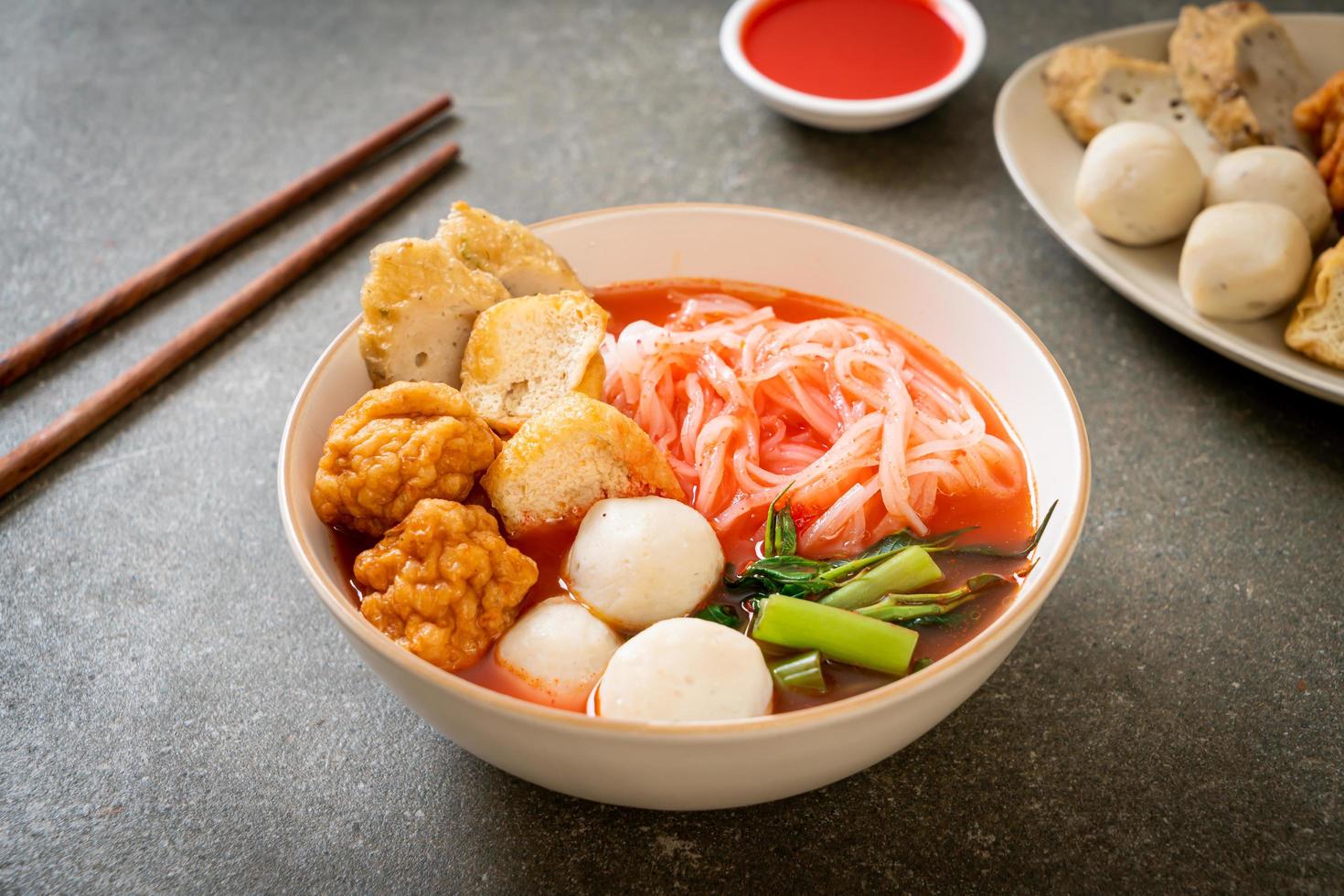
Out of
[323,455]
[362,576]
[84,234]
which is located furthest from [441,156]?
[362,576]

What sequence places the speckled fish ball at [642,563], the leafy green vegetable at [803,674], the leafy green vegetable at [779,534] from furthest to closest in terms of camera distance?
the leafy green vegetable at [779,534] < the speckled fish ball at [642,563] < the leafy green vegetable at [803,674]

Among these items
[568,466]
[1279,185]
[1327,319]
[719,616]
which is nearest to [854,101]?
[1279,185]

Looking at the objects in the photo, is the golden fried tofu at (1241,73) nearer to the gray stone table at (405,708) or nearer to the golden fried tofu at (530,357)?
the gray stone table at (405,708)

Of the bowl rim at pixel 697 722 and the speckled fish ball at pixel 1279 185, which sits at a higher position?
the bowl rim at pixel 697 722

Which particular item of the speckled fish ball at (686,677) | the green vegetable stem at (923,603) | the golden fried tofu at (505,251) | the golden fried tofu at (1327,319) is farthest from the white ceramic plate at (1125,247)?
the speckled fish ball at (686,677)

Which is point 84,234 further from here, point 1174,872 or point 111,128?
point 1174,872

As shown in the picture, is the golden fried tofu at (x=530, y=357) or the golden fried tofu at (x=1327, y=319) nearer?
the golden fried tofu at (x=530, y=357)

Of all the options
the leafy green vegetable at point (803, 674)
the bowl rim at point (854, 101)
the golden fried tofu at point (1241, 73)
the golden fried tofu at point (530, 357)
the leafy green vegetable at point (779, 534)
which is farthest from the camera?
the bowl rim at point (854, 101)
